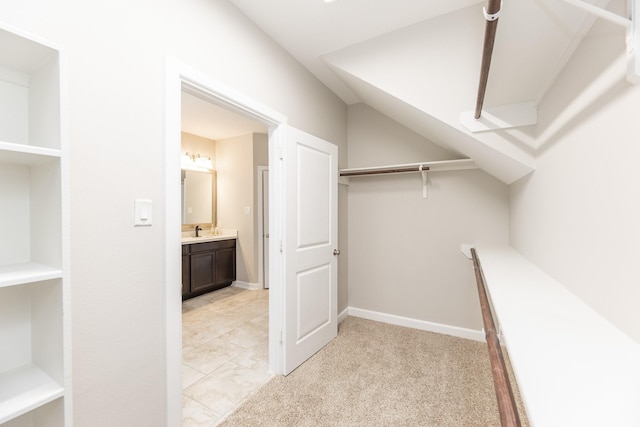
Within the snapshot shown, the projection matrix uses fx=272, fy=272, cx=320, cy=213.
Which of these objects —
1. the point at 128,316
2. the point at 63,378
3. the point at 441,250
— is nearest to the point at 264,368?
the point at 128,316

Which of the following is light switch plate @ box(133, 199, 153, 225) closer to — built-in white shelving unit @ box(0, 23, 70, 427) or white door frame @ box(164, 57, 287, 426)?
white door frame @ box(164, 57, 287, 426)

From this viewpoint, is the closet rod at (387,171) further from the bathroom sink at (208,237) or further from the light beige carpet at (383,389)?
the bathroom sink at (208,237)

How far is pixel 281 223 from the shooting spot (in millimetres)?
2119

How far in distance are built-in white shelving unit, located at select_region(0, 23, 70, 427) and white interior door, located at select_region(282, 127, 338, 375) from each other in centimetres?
140

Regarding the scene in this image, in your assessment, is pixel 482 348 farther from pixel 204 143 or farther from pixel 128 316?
pixel 204 143

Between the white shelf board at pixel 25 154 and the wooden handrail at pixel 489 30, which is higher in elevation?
the wooden handrail at pixel 489 30

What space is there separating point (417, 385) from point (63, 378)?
2042mm

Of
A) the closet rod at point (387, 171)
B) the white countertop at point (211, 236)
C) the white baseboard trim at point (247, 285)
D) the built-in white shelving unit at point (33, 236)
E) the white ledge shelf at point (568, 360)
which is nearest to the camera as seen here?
the white ledge shelf at point (568, 360)

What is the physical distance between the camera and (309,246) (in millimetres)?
2404

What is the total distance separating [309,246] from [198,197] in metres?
2.96

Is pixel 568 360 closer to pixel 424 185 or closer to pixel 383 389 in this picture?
pixel 383 389

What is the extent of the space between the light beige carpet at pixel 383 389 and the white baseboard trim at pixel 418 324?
93 millimetres

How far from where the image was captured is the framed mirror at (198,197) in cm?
440

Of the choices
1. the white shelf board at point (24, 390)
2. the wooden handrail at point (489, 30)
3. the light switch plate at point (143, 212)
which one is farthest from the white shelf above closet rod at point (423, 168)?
the white shelf board at point (24, 390)
